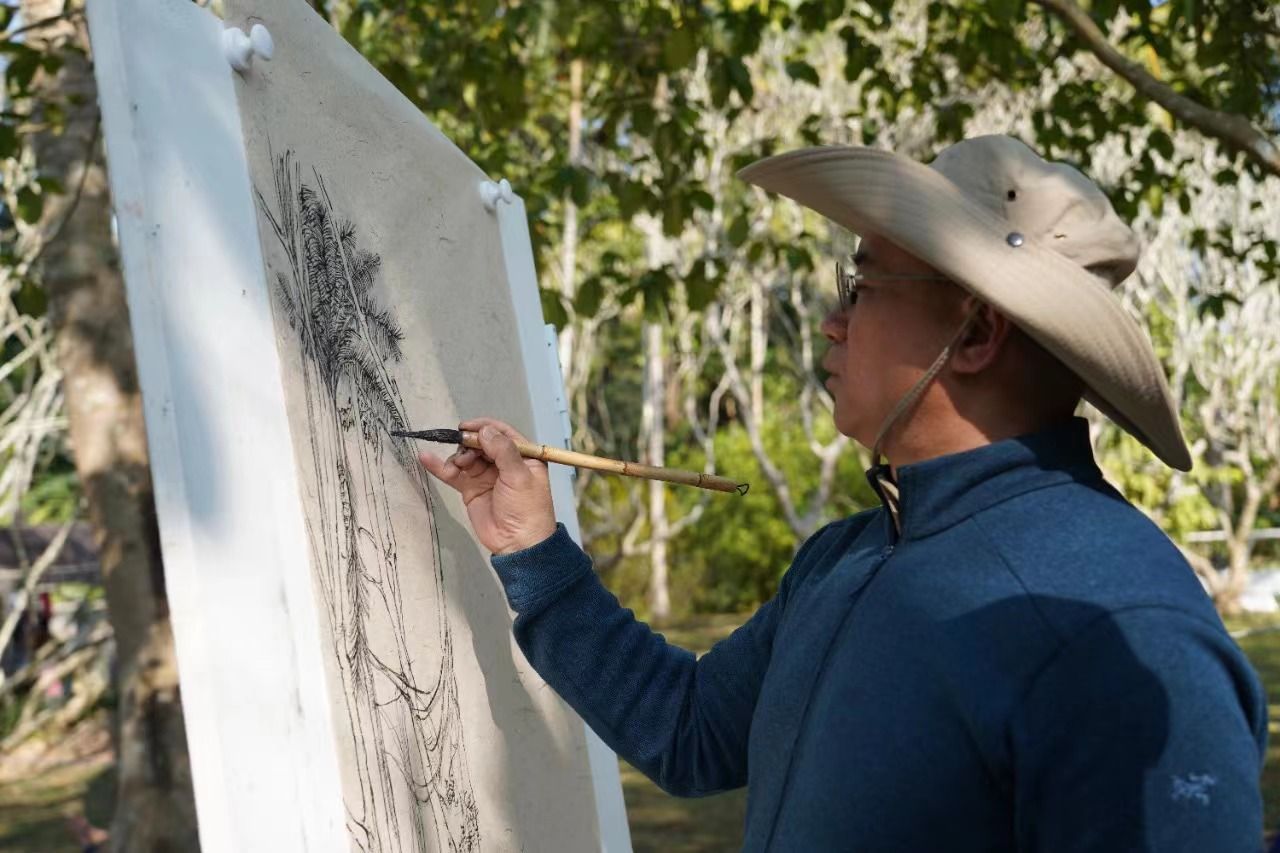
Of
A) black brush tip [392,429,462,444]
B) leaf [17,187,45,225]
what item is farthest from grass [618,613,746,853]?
black brush tip [392,429,462,444]

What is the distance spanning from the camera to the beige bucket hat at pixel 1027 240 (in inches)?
50.9

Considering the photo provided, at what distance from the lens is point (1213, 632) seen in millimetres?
1168

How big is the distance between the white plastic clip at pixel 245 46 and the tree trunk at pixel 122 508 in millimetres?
2752

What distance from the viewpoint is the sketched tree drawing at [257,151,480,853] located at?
128 cm

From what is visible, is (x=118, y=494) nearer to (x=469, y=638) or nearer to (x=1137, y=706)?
(x=469, y=638)

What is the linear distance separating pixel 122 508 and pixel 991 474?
3.07 meters

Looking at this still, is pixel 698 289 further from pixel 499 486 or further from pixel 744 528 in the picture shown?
pixel 744 528

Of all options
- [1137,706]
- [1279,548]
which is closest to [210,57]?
[1137,706]

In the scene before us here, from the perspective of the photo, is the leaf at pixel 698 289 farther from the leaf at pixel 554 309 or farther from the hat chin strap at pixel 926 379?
the hat chin strap at pixel 926 379

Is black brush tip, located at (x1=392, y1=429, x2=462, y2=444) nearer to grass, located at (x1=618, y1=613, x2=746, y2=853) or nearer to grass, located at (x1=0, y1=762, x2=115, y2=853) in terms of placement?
grass, located at (x1=618, y1=613, x2=746, y2=853)

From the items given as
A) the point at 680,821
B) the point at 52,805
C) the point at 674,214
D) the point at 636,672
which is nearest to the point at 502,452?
the point at 636,672

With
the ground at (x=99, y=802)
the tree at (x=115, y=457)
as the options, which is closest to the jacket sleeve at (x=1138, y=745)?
the tree at (x=115, y=457)

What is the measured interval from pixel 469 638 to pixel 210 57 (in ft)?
2.40

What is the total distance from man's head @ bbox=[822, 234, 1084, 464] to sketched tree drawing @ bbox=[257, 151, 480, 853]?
1.61ft
